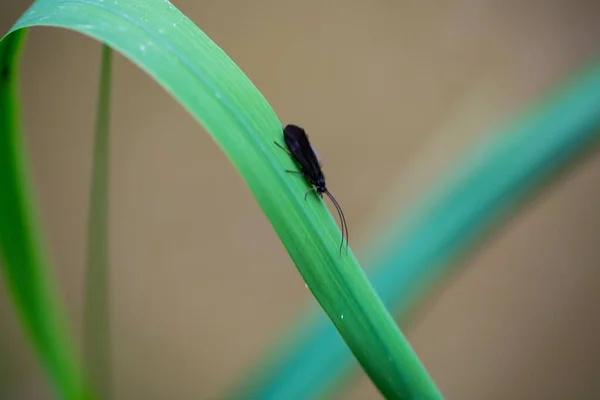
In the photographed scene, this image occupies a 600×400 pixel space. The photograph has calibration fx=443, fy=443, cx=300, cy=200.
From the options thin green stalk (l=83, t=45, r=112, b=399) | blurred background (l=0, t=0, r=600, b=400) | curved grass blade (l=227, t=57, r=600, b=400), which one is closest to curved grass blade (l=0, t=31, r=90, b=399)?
thin green stalk (l=83, t=45, r=112, b=399)

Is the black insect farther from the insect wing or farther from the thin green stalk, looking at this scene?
the thin green stalk

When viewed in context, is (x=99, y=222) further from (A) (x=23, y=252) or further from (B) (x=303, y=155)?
(B) (x=303, y=155)

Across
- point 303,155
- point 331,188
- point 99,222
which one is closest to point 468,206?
point 303,155

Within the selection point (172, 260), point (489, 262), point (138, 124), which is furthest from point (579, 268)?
point (138, 124)

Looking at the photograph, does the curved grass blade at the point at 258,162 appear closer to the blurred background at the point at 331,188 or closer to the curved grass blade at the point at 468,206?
the curved grass blade at the point at 468,206

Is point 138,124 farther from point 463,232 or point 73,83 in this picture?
point 463,232

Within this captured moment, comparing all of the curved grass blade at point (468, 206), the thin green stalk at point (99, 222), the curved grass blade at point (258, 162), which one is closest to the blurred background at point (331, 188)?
the thin green stalk at point (99, 222)
